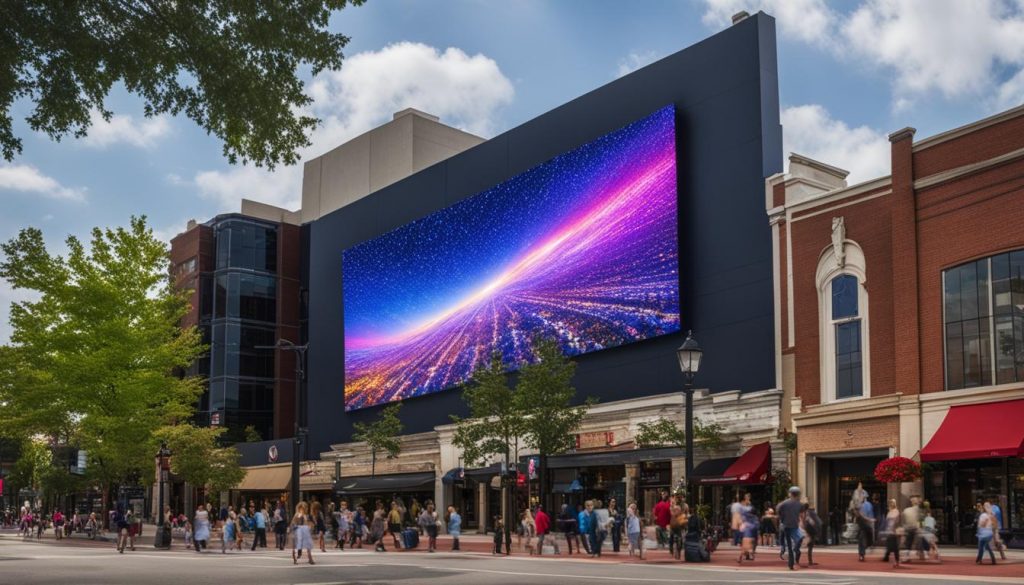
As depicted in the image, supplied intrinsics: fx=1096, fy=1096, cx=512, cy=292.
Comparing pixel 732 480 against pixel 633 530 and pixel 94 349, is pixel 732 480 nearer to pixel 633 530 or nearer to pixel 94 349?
pixel 633 530

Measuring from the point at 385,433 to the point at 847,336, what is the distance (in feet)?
98.6

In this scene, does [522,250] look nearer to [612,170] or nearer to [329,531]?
[612,170]

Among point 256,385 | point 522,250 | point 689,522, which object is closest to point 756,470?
point 689,522

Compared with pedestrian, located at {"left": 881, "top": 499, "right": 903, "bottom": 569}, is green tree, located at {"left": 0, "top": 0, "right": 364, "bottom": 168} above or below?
above

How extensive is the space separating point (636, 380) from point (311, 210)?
49.9 metres

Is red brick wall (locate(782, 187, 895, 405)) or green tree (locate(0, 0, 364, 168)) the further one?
red brick wall (locate(782, 187, 895, 405))

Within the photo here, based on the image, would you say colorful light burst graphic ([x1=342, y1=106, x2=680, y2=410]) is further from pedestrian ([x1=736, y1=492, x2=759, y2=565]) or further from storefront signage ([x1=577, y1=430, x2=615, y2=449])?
pedestrian ([x1=736, y1=492, x2=759, y2=565])

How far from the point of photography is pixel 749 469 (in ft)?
128

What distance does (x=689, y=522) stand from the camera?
28.8 m

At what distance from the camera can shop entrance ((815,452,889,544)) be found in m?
36.9

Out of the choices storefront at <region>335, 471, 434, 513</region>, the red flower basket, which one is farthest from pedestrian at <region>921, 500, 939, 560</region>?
storefront at <region>335, 471, 434, 513</region>

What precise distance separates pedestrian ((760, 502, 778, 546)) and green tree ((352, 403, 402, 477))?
1120 inches

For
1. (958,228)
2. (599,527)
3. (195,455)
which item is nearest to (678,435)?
(599,527)

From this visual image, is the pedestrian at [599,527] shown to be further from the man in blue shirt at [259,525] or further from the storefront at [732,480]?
the man in blue shirt at [259,525]
